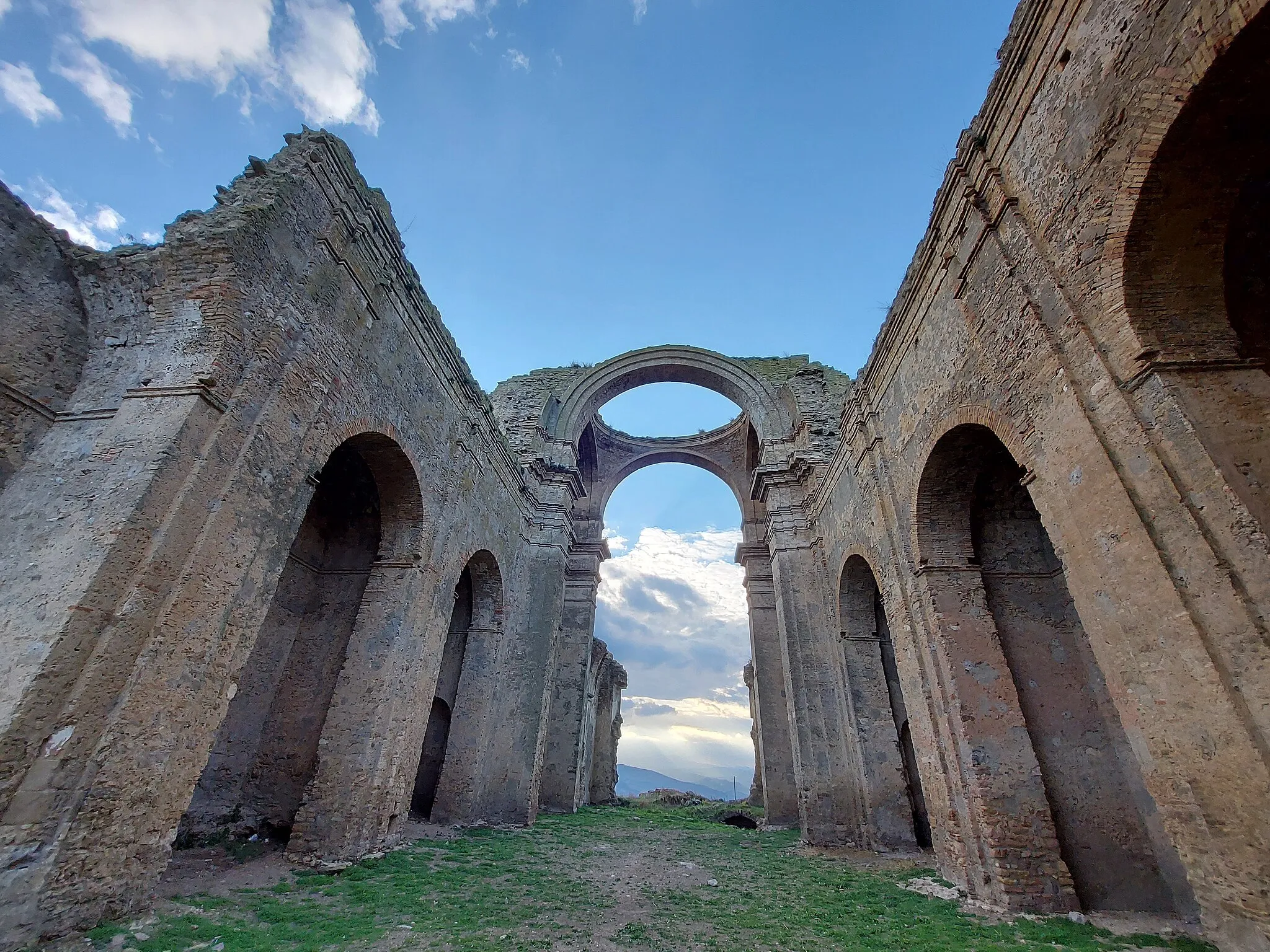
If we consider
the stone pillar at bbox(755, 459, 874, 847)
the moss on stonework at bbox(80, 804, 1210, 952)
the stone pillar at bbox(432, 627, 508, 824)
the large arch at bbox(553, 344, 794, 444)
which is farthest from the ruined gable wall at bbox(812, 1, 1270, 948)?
the large arch at bbox(553, 344, 794, 444)

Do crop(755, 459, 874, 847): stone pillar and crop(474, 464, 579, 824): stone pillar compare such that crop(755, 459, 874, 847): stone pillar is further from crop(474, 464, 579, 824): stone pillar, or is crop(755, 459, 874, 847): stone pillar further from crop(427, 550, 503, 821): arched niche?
crop(427, 550, 503, 821): arched niche

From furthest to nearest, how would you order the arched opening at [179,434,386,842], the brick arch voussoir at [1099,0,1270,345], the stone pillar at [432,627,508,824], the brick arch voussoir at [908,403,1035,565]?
the stone pillar at [432,627,508,824]
the arched opening at [179,434,386,842]
the brick arch voussoir at [908,403,1035,565]
the brick arch voussoir at [1099,0,1270,345]

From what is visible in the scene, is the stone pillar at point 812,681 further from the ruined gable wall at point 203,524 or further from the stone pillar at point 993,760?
the ruined gable wall at point 203,524

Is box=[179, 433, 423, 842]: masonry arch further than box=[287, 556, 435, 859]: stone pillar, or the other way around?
box=[179, 433, 423, 842]: masonry arch

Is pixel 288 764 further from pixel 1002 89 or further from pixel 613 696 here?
pixel 613 696

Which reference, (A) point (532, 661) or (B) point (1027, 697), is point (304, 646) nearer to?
(A) point (532, 661)

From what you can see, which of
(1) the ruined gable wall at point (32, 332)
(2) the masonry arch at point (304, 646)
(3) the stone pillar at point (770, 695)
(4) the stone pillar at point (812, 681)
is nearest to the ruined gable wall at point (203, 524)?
(1) the ruined gable wall at point (32, 332)

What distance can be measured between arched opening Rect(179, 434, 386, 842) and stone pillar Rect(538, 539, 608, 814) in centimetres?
537

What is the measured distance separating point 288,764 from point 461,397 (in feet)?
21.3

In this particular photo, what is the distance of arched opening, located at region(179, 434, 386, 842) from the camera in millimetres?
7855

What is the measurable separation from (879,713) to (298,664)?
10.2 meters

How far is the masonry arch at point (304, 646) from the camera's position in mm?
7879

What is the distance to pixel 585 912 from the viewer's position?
5285 mm

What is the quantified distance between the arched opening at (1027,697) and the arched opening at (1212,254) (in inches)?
63.5
